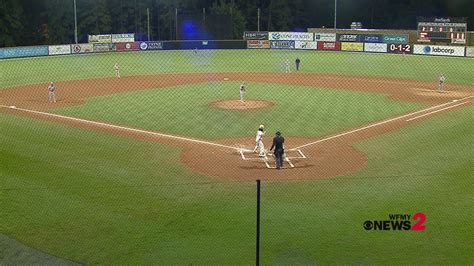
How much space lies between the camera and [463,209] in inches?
581

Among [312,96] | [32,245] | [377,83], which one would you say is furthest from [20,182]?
[377,83]

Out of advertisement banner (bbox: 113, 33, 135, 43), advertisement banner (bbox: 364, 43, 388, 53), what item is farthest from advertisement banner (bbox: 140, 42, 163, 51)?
advertisement banner (bbox: 364, 43, 388, 53)

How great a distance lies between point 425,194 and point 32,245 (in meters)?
10.7

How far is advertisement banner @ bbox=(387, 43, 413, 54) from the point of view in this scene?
60562 mm

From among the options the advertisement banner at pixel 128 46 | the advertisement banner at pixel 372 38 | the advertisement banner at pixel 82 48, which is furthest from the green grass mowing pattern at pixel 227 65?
the advertisement banner at pixel 128 46

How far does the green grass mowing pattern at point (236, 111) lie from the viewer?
26.2 metres

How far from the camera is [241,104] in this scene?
108 ft

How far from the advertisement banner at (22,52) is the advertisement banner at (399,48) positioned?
37967 mm

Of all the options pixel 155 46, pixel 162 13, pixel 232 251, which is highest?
pixel 162 13

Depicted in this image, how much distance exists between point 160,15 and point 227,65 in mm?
34931

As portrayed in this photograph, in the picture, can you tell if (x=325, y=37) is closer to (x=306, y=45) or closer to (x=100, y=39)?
(x=306, y=45)

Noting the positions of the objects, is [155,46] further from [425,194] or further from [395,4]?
[425,194]

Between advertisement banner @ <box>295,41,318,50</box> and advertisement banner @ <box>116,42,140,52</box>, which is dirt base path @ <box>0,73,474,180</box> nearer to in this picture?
advertisement banner @ <box>295,41,318,50</box>

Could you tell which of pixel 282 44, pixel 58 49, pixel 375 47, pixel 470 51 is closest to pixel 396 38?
pixel 375 47
